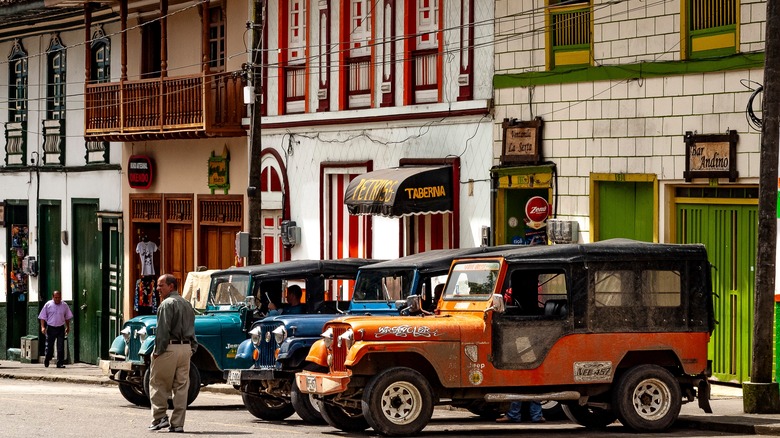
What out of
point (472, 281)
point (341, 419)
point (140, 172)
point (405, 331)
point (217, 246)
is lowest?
point (341, 419)

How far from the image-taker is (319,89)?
32.3 meters

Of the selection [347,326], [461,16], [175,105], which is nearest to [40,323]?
[175,105]

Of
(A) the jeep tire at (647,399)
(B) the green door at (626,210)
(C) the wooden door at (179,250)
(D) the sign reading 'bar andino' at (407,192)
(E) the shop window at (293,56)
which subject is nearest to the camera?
(A) the jeep tire at (647,399)

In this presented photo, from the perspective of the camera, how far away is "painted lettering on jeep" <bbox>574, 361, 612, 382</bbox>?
18.1 meters

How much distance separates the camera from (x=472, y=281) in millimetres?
Result: 18469

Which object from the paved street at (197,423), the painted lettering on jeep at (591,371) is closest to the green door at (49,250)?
the paved street at (197,423)

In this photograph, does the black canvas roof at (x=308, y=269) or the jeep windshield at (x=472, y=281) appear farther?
the black canvas roof at (x=308, y=269)

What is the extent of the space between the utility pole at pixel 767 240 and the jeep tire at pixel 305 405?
4.99m

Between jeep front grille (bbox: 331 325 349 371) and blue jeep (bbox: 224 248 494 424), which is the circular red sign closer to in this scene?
blue jeep (bbox: 224 248 494 424)

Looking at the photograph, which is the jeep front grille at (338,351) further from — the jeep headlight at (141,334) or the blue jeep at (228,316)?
the jeep headlight at (141,334)

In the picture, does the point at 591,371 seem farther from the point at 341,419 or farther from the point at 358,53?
the point at 358,53

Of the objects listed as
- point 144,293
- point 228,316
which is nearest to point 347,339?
point 228,316

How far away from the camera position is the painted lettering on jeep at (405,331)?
57.4ft

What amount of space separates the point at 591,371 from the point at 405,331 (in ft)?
6.94
